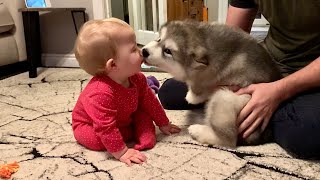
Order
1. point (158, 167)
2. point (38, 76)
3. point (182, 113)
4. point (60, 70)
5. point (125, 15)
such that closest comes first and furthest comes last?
point (158, 167) → point (182, 113) → point (38, 76) → point (60, 70) → point (125, 15)

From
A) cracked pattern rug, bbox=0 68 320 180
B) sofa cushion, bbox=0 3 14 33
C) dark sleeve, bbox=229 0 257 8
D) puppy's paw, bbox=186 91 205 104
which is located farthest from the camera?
sofa cushion, bbox=0 3 14 33

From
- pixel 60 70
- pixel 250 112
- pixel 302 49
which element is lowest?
pixel 60 70

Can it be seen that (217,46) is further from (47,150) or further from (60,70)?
(60,70)

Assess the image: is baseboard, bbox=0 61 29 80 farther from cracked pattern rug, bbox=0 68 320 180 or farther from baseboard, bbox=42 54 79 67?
cracked pattern rug, bbox=0 68 320 180

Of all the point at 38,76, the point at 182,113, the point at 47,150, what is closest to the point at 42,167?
the point at 47,150

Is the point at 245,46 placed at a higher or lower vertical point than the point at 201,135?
higher

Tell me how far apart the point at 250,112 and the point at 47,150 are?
679mm

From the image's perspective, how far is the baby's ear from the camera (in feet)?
3.83

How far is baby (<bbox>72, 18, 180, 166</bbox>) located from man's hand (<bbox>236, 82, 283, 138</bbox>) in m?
0.31

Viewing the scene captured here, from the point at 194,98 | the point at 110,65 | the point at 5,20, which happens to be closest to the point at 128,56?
the point at 110,65

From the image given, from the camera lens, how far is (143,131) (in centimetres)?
129

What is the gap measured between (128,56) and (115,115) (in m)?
0.19

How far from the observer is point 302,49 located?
1357mm

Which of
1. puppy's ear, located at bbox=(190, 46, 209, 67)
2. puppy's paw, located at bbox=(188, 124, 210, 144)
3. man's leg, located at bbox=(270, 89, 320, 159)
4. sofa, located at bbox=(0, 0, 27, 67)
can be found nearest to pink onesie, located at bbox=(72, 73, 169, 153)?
puppy's paw, located at bbox=(188, 124, 210, 144)
